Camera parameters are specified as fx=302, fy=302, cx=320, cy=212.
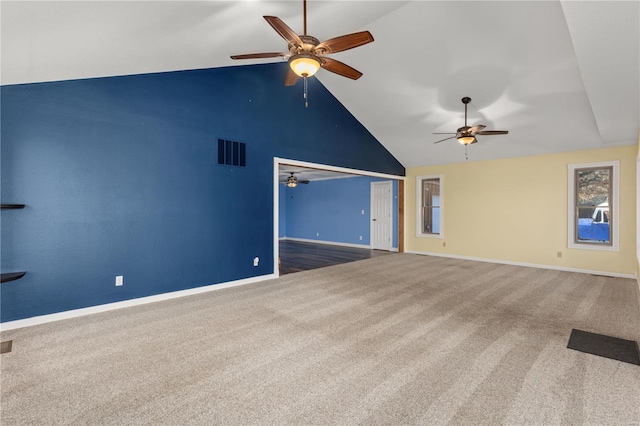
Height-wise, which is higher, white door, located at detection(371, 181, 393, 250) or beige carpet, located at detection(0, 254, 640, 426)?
white door, located at detection(371, 181, 393, 250)

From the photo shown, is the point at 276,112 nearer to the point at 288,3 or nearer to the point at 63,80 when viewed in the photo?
the point at 288,3

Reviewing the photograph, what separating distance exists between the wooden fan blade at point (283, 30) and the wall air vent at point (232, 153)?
8.86ft

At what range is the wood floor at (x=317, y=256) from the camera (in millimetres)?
6965

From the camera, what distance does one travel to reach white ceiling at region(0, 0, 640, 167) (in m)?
2.61

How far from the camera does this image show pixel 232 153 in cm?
519

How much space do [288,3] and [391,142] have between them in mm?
5251

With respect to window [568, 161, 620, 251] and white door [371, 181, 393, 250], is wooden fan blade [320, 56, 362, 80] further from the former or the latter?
white door [371, 181, 393, 250]

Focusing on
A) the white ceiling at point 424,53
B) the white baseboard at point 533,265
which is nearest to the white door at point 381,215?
the white baseboard at point 533,265

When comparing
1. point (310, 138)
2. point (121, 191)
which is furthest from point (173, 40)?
point (310, 138)

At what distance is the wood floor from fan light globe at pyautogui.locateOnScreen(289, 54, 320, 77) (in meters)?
4.19

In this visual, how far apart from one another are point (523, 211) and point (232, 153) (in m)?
6.58

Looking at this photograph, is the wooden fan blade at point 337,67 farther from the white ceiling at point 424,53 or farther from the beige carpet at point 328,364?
the beige carpet at point 328,364

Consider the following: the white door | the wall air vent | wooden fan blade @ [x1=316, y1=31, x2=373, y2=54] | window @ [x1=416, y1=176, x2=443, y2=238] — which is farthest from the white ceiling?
the white door

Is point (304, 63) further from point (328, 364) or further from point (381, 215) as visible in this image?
point (381, 215)
